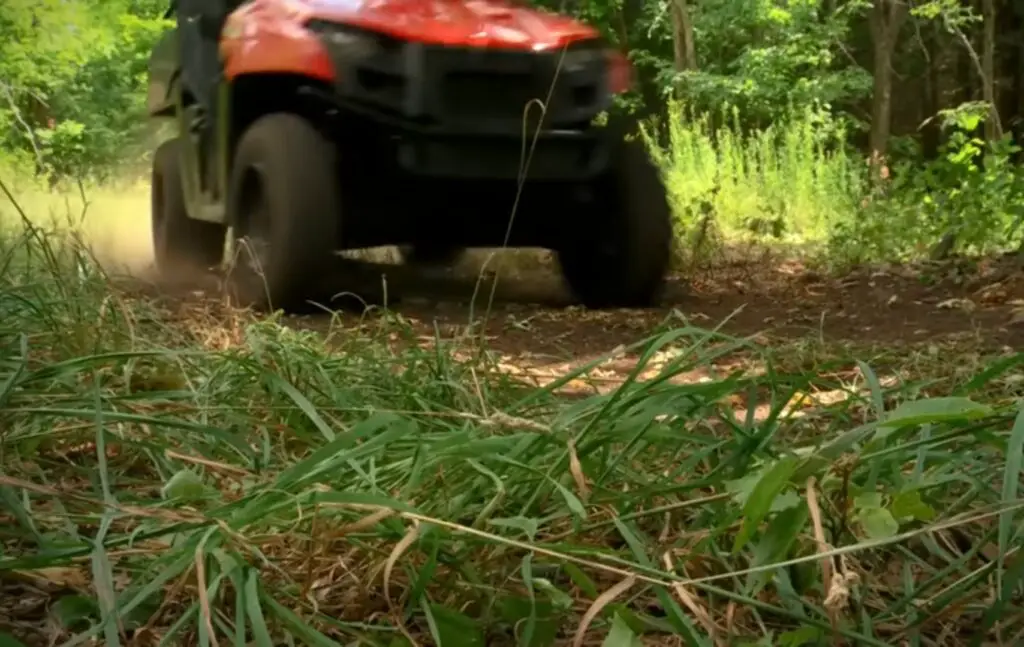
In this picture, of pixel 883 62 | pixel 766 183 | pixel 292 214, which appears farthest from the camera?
pixel 883 62

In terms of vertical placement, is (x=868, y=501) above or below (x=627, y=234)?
above

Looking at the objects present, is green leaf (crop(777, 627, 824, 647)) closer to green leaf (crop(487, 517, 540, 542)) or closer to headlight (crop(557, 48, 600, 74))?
green leaf (crop(487, 517, 540, 542))

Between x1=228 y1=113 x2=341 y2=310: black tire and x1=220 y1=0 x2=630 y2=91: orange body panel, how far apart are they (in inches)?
5.8

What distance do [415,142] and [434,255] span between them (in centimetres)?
67

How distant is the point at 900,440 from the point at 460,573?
33cm

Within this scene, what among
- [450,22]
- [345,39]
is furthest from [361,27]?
[450,22]

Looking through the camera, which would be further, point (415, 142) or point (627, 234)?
point (627, 234)

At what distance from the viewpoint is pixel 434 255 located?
10.8ft

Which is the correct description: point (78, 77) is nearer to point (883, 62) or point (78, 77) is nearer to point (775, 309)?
point (883, 62)

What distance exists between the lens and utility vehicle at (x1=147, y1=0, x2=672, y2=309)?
2641 millimetres

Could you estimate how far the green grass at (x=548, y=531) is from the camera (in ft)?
1.96

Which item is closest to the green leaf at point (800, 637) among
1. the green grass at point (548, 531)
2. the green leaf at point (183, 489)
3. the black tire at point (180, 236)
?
the green grass at point (548, 531)

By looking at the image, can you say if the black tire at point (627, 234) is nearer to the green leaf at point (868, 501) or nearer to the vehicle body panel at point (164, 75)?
the vehicle body panel at point (164, 75)

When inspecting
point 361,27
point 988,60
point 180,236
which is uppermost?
point 361,27
